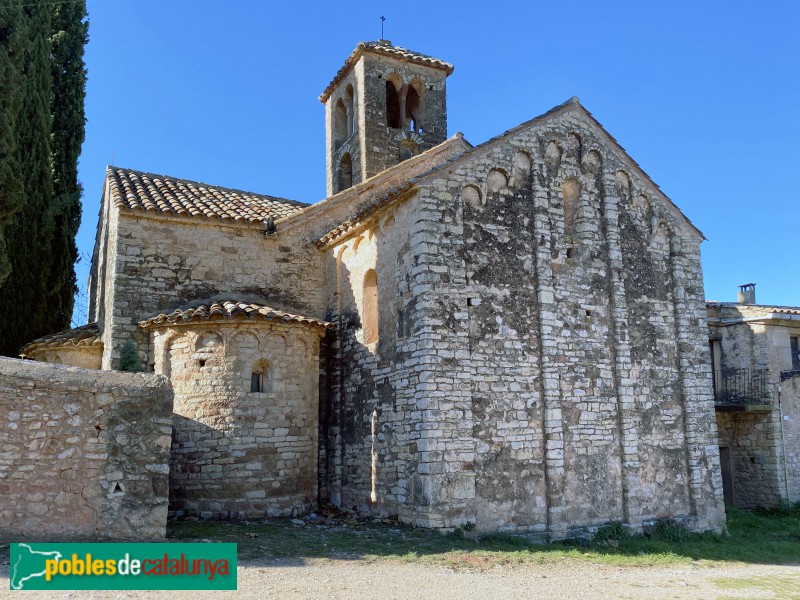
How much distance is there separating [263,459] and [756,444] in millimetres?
13003

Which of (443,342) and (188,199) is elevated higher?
(188,199)

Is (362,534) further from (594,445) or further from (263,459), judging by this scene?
(594,445)

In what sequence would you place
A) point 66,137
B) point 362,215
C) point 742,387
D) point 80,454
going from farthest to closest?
point 66,137, point 742,387, point 362,215, point 80,454

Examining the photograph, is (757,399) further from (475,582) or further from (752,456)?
(475,582)

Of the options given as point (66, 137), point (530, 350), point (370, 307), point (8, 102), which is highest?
point (66, 137)

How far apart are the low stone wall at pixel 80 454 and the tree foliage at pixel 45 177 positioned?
21.5ft

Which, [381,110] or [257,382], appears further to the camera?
[381,110]

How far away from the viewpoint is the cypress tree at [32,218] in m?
16.9

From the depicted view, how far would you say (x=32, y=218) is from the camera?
18.2 m

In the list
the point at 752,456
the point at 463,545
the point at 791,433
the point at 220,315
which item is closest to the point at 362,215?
the point at 220,315

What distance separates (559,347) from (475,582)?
5.19 metres

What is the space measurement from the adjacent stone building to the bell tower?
9.48 m

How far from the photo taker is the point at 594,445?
12.1m

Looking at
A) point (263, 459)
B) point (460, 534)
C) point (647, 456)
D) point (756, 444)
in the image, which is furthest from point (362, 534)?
point (756, 444)
